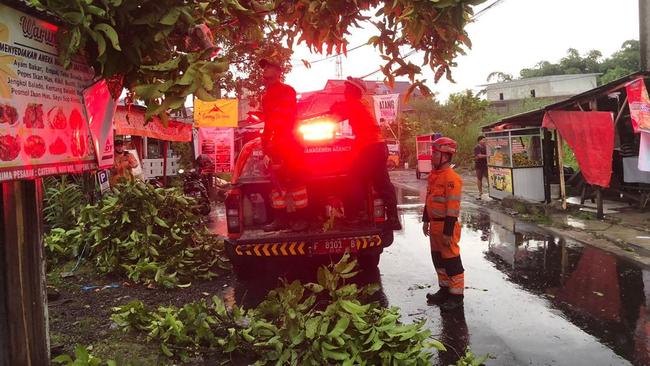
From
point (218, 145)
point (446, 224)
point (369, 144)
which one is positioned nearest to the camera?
point (446, 224)

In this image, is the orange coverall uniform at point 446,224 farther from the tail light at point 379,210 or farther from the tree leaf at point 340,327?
the tree leaf at point 340,327

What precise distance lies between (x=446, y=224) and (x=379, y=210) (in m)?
0.99

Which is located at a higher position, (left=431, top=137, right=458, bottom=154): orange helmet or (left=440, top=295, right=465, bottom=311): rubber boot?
(left=431, top=137, right=458, bottom=154): orange helmet

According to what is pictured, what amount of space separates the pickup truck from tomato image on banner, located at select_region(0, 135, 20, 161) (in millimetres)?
3449

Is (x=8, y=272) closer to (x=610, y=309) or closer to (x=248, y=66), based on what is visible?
(x=610, y=309)

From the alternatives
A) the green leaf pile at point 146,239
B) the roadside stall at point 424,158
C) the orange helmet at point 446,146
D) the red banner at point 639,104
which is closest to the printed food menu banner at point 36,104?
the green leaf pile at point 146,239

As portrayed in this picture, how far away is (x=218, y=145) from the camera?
16062mm

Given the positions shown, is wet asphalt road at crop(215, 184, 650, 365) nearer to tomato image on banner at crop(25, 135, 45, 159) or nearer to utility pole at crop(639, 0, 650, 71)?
tomato image on banner at crop(25, 135, 45, 159)

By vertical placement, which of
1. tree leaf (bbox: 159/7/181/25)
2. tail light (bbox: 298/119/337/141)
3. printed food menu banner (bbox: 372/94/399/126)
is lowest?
tail light (bbox: 298/119/337/141)

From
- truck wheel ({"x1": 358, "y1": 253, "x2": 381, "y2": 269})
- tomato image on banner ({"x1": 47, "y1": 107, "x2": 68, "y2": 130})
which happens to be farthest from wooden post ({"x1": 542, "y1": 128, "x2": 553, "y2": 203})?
tomato image on banner ({"x1": 47, "y1": 107, "x2": 68, "y2": 130})

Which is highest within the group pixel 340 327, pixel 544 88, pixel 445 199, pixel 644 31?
pixel 544 88

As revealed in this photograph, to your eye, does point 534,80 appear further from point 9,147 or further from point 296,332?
point 9,147

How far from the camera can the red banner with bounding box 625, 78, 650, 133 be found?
902 cm

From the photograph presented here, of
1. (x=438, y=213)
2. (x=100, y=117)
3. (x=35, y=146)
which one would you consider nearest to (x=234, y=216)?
(x=438, y=213)
